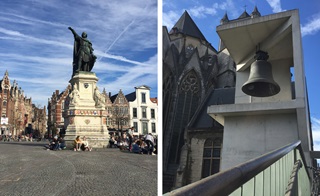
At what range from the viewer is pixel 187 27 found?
2455cm

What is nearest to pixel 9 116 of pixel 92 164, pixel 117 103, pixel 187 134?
pixel 117 103

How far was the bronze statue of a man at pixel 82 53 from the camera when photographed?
8961 mm

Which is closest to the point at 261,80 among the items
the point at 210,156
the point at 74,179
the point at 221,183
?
the point at 74,179

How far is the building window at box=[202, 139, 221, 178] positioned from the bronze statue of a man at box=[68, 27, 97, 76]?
733 centimetres

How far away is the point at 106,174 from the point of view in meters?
3.41

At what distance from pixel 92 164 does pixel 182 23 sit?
21.8m

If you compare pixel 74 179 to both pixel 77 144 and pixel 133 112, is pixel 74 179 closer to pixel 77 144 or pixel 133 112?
pixel 77 144

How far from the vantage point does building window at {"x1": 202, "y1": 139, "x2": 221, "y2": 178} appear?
13797mm

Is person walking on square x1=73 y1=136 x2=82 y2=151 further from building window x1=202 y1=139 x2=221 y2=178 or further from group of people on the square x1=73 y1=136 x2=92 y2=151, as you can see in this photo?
building window x1=202 y1=139 x2=221 y2=178

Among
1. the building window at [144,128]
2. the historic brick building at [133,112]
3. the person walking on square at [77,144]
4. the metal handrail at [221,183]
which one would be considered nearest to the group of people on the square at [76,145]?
the person walking on square at [77,144]

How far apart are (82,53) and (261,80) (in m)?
6.35

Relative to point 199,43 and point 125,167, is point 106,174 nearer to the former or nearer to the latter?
point 125,167

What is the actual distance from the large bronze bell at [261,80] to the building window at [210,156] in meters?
9.97

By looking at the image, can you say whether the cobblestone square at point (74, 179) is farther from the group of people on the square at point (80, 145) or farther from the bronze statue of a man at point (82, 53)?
the bronze statue of a man at point (82, 53)
